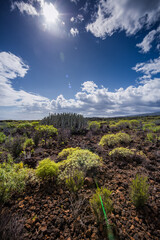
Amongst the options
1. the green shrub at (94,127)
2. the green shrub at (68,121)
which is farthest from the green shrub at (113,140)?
the green shrub at (68,121)

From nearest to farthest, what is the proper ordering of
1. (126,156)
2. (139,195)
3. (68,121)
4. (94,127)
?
(139,195)
(126,156)
(94,127)
(68,121)

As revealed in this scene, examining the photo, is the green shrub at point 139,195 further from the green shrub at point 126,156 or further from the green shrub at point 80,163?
the green shrub at point 126,156

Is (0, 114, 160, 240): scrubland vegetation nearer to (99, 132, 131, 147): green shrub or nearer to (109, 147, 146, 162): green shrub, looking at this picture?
(109, 147, 146, 162): green shrub

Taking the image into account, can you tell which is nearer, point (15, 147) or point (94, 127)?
point (15, 147)

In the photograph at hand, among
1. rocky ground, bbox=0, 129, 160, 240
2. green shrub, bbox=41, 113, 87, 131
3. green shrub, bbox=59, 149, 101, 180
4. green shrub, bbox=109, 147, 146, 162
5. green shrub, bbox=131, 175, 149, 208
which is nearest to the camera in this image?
rocky ground, bbox=0, 129, 160, 240

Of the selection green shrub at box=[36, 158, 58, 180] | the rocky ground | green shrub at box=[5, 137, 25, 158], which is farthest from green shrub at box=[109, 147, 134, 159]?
green shrub at box=[5, 137, 25, 158]

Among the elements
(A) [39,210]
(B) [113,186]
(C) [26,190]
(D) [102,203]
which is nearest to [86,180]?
(B) [113,186]

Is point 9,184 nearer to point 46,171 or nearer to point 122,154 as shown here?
point 46,171

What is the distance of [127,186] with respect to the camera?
2934 mm

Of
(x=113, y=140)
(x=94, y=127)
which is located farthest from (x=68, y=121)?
(x=113, y=140)

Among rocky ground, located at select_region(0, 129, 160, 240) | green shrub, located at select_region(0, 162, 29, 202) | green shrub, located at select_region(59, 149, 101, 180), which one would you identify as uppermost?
green shrub, located at select_region(0, 162, 29, 202)

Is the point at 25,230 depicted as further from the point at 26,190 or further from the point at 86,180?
the point at 86,180

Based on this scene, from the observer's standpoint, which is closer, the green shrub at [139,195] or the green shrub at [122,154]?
the green shrub at [139,195]

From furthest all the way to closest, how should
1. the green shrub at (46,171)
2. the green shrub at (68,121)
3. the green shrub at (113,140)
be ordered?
the green shrub at (68,121)
the green shrub at (113,140)
the green shrub at (46,171)
